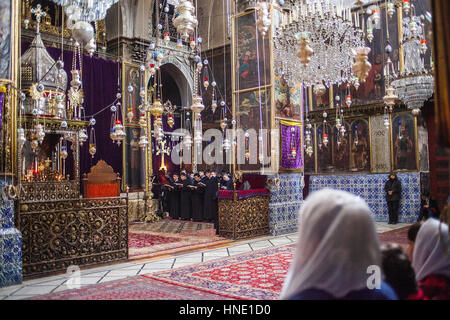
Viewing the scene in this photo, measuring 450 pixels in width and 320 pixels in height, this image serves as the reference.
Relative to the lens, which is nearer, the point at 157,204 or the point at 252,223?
the point at 252,223

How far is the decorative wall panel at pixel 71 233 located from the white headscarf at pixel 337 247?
517cm

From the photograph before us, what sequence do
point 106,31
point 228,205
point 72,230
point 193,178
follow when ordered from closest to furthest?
point 72,230 → point 228,205 → point 193,178 → point 106,31

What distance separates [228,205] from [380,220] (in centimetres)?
552

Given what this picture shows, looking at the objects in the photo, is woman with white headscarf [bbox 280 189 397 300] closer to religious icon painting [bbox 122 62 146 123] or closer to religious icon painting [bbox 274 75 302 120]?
religious icon painting [bbox 274 75 302 120]

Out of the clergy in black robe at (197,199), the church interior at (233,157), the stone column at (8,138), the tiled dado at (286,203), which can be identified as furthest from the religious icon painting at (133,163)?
the stone column at (8,138)

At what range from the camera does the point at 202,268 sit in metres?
6.00

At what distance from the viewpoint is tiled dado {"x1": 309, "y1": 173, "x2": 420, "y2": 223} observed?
11.2 metres

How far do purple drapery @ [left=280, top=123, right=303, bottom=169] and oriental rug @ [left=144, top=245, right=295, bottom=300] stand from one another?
3118 millimetres

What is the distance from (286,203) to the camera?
9.69 m

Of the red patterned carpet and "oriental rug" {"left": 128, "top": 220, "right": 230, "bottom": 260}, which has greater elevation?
"oriental rug" {"left": 128, "top": 220, "right": 230, "bottom": 260}

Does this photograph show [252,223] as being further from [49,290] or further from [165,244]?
[49,290]

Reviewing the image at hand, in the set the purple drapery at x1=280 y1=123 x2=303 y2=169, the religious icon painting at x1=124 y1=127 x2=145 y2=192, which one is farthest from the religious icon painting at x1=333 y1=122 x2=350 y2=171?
the religious icon painting at x1=124 y1=127 x2=145 y2=192
